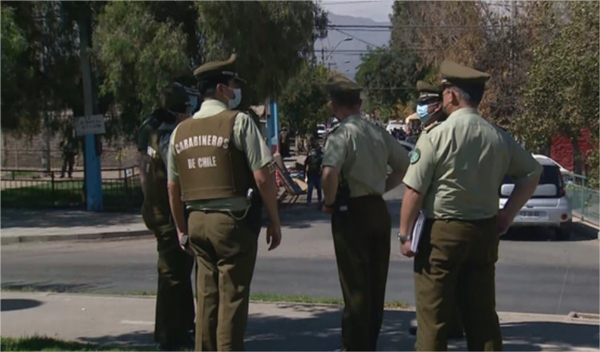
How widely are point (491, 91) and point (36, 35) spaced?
17.2m

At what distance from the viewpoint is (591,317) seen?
30.2ft

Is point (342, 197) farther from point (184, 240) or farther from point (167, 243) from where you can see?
point (167, 243)

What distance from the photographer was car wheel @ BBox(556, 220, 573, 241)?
17.9 meters

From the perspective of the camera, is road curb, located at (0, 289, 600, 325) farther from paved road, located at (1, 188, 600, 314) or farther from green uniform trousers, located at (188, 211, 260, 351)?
green uniform trousers, located at (188, 211, 260, 351)

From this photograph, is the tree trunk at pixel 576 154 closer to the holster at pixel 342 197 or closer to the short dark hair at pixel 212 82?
the holster at pixel 342 197

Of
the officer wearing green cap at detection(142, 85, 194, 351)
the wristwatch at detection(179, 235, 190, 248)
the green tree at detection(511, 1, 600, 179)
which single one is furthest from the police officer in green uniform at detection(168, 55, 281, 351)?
the green tree at detection(511, 1, 600, 179)

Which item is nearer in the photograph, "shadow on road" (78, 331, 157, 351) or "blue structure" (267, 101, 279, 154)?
"shadow on road" (78, 331, 157, 351)

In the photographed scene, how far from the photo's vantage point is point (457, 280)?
528 centimetres

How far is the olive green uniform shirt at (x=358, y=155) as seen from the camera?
A: 5.94m

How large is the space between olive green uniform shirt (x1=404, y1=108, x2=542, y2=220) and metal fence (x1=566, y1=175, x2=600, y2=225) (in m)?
15.1

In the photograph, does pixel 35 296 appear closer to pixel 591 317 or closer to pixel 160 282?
pixel 160 282

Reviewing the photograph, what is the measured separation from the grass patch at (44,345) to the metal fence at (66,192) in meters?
16.1

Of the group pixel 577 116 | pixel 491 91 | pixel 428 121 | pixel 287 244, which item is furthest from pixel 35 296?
pixel 491 91

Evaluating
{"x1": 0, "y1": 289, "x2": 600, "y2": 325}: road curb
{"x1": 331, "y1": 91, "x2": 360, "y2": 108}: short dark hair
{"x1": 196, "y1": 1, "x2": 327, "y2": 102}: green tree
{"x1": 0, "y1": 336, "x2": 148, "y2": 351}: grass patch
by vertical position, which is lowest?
{"x1": 0, "y1": 289, "x2": 600, "y2": 325}: road curb
